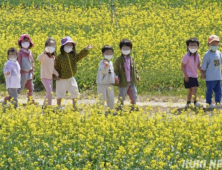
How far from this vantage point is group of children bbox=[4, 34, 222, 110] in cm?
1273

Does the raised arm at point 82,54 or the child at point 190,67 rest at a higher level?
the raised arm at point 82,54

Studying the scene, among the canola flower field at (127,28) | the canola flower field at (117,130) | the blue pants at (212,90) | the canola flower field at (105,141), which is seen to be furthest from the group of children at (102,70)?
the canola flower field at (105,141)

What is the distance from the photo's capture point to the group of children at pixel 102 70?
12734 mm

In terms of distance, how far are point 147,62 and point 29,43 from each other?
391 centimetres

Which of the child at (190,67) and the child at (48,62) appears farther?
the child at (190,67)

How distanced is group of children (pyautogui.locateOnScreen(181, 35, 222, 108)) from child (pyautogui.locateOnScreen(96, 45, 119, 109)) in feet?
4.93

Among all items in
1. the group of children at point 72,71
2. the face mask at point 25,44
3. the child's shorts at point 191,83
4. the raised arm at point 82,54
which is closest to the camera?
the group of children at point 72,71

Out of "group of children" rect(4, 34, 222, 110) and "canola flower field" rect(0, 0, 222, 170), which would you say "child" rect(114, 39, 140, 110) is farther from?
"canola flower field" rect(0, 0, 222, 170)

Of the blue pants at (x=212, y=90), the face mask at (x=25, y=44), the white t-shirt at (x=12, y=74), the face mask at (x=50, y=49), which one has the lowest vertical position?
the blue pants at (x=212, y=90)

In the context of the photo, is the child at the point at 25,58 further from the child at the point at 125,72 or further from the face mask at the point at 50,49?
the child at the point at 125,72

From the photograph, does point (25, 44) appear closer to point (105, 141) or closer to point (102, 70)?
point (102, 70)

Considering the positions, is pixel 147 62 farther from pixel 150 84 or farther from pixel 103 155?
pixel 103 155

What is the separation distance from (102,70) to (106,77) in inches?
5.9

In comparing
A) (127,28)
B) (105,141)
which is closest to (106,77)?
(105,141)
